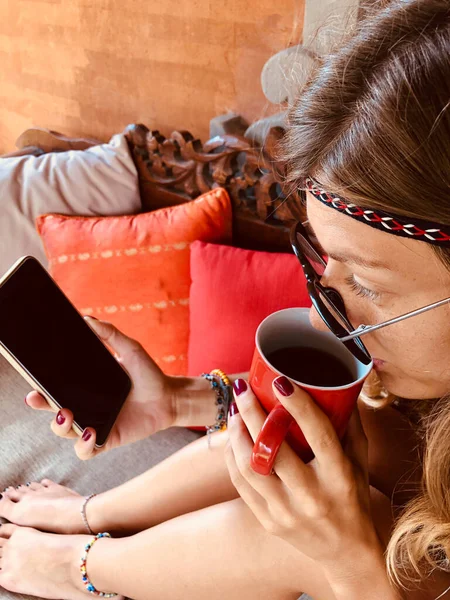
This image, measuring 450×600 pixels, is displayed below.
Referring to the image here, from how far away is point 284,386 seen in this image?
0.60 m

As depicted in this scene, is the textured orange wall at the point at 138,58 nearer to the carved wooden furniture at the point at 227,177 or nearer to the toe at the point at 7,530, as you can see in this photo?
the carved wooden furniture at the point at 227,177

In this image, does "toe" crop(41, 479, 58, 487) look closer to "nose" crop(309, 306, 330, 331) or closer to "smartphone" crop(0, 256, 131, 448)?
"smartphone" crop(0, 256, 131, 448)

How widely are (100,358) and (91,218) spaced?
18.9 inches

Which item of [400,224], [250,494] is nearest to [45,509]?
[250,494]

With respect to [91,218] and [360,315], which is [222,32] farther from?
[360,315]

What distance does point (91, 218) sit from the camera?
131cm

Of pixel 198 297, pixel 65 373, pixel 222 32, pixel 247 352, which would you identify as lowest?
pixel 247 352

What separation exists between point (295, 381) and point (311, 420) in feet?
0.16

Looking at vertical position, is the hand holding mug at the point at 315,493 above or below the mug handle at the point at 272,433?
below

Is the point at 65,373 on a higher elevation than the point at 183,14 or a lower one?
lower

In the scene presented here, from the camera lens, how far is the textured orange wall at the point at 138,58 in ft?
3.92

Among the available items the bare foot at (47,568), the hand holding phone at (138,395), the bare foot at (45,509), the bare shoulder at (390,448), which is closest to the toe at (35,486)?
the bare foot at (45,509)

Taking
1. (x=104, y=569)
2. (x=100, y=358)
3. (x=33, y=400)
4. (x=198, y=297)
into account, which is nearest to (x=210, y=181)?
(x=198, y=297)

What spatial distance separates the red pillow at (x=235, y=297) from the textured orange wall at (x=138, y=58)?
1.19ft
